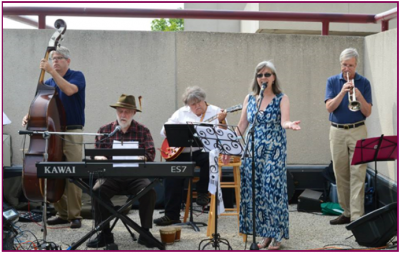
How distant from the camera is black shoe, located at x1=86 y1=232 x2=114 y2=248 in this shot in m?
4.37

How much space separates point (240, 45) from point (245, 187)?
108 inches

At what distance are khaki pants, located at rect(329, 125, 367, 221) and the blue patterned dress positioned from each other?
134 centimetres

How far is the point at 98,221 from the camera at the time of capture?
14.4 ft

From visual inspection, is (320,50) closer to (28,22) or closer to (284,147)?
(284,147)

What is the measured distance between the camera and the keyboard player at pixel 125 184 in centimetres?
439

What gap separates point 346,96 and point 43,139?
3.09m

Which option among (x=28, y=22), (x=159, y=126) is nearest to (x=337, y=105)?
(x=159, y=126)

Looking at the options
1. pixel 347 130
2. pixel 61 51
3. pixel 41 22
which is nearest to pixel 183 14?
pixel 41 22

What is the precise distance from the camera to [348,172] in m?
5.48

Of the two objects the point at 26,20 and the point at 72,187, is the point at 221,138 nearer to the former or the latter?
the point at 72,187

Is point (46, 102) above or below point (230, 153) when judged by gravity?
above

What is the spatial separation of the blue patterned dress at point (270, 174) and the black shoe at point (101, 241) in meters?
1.26

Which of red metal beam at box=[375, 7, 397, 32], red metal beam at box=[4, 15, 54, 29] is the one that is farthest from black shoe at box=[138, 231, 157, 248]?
red metal beam at box=[375, 7, 397, 32]

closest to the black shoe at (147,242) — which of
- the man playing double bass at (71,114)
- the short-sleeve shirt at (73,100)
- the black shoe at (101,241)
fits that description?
the black shoe at (101,241)
